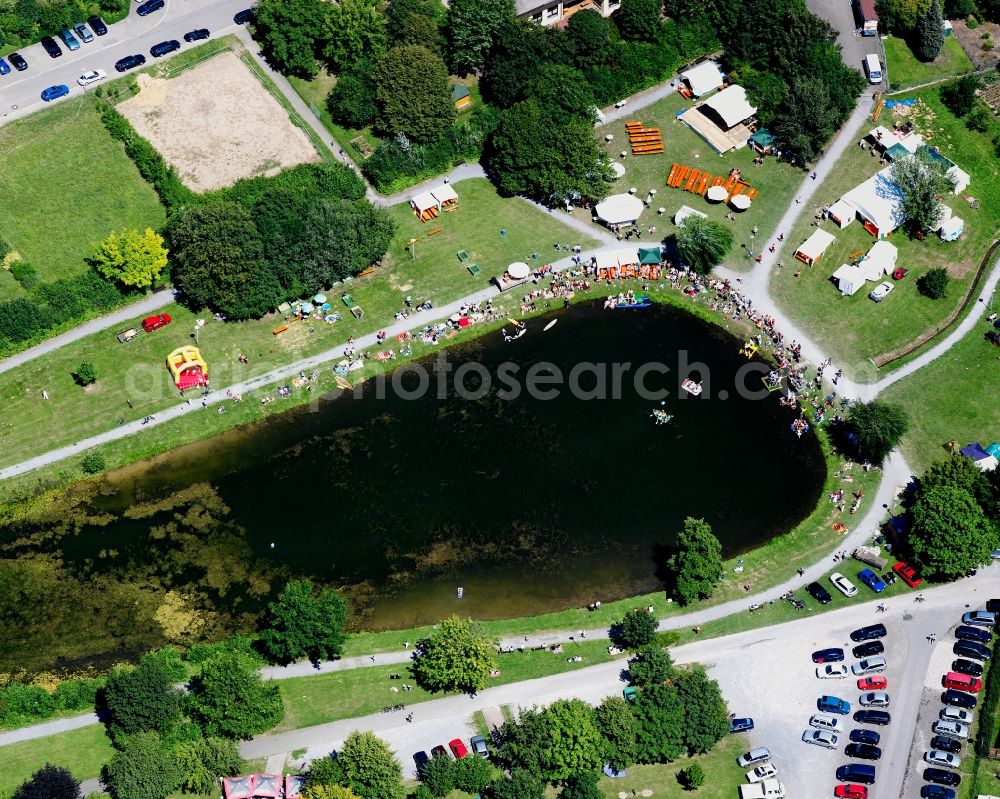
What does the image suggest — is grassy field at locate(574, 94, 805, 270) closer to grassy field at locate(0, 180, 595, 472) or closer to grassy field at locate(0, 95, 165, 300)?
grassy field at locate(0, 180, 595, 472)

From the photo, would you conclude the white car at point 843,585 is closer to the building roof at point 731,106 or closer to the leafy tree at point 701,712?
the leafy tree at point 701,712

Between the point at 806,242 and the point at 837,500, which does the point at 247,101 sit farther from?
the point at 837,500

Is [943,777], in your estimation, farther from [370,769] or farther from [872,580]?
[370,769]

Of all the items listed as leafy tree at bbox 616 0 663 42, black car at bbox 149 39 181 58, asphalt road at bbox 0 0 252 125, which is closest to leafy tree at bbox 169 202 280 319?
black car at bbox 149 39 181 58

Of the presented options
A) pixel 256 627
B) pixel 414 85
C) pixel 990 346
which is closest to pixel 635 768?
pixel 256 627

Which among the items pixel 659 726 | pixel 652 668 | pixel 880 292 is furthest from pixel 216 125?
pixel 659 726

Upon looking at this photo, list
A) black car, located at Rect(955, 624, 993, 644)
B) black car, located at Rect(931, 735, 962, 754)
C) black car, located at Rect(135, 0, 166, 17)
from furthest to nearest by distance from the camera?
black car, located at Rect(135, 0, 166, 17)
black car, located at Rect(955, 624, 993, 644)
black car, located at Rect(931, 735, 962, 754)
